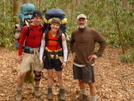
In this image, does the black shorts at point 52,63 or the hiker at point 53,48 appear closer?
the hiker at point 53,48

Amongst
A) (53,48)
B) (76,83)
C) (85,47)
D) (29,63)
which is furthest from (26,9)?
(76,83)

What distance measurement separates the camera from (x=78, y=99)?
446 cm

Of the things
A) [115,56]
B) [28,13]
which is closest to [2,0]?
[28,13]

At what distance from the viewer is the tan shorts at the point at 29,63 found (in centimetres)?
390

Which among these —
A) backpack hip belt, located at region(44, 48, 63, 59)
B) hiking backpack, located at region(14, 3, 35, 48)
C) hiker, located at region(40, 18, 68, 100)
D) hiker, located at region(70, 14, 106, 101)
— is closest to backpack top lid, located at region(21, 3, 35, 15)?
hiking backpack, located at region(14, 3, 35, 48)

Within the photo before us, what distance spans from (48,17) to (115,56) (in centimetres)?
694

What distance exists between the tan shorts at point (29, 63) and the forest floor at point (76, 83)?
2.80 ft

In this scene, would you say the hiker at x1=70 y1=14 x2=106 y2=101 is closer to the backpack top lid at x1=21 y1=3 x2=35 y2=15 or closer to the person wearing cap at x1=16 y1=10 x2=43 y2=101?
the person wearing cap at x1=16 y1=10 x2=43 y2=101

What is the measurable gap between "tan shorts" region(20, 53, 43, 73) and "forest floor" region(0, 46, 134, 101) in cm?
85

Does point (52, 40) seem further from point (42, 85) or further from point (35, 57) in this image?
point (42, 85)

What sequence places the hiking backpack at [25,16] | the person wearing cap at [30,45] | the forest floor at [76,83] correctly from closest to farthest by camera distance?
the person wearing cap at [30,45] → the hiking backpack at [25,16] → the forest floor at [76,83]

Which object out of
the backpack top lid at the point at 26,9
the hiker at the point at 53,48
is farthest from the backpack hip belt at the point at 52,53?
the backpack top lid at the point at 26,9

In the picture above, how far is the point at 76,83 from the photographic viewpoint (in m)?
5.41

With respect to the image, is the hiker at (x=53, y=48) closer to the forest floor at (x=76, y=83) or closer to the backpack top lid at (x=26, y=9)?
the backpack top lid at (x=26, y=9)
